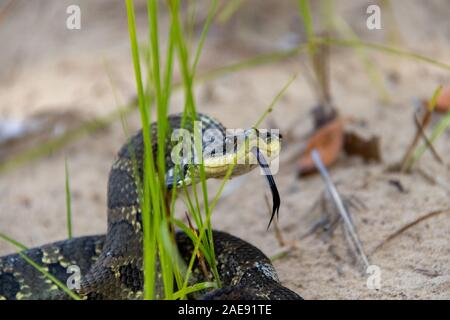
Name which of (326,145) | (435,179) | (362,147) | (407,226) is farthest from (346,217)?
(326,145)

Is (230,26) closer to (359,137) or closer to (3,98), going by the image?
(3,98)

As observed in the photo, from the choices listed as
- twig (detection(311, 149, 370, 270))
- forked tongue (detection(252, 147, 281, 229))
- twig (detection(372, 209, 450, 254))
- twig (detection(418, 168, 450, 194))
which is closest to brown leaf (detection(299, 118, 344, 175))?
twig (detection(311, 149, 370, 270))

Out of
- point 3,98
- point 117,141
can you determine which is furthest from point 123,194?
point 3,98

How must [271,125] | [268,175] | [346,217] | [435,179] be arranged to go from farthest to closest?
1. [271,125]
2. [435,179]
3. [346,217]
4. [268,175]

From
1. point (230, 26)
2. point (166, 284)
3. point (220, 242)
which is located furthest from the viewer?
point (230, 26)

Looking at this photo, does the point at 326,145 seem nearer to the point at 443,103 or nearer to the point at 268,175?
the point at 443,103
